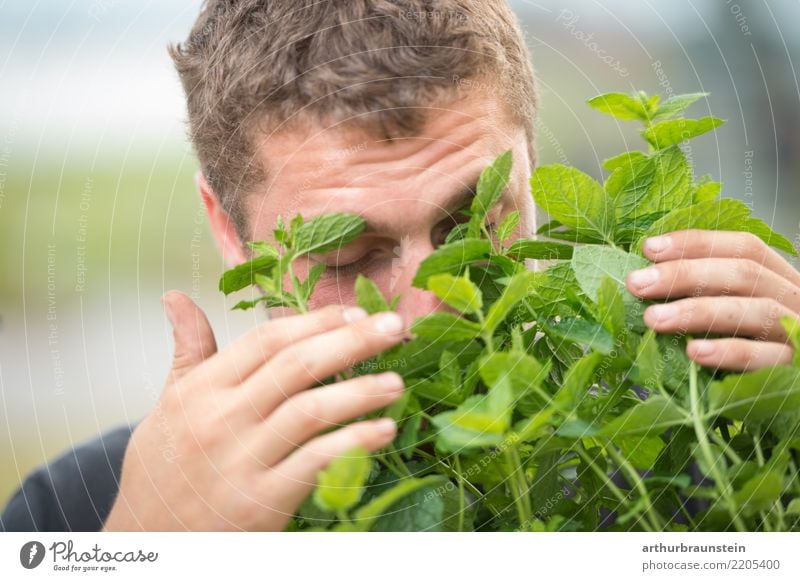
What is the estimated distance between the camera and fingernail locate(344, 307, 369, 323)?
367 millimetres

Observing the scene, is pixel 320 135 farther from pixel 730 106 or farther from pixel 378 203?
pixel 730 106

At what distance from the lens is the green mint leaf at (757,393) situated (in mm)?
327

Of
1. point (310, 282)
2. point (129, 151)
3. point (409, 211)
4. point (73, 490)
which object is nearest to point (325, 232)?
point (310, 282)

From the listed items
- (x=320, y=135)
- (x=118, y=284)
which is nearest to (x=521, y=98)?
(x=320, y=135)

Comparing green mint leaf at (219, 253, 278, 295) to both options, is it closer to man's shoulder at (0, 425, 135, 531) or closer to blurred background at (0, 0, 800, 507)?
blurred background at (0, 0, 800, 507)

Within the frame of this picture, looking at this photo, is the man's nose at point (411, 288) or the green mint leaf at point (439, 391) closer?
the green mint leaf at point (439, 391)

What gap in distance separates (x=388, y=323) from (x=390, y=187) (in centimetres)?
21

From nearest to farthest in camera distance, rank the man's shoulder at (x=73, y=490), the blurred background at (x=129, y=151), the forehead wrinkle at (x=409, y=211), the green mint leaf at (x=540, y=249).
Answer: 1. the green mint leaf at (x=540, y=249)
2. the forehead wrinkle at (x=409, y=211)
3. the blurred background at (x=129, y=151)
4. the man's shoulder at (x=73, y=490)

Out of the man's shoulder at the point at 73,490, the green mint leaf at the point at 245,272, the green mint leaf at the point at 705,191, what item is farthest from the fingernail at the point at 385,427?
the man's shoulder at the point at 73,490

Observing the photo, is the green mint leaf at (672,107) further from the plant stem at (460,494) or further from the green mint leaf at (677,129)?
the plant stem at (460,494)

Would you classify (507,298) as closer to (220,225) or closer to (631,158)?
(631,158)

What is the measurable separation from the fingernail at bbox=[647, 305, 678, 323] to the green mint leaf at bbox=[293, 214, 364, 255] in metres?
0.16

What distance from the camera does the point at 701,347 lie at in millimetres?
357

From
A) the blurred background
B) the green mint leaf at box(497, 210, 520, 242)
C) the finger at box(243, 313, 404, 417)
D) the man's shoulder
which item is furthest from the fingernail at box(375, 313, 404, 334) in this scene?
the man's shoulder
